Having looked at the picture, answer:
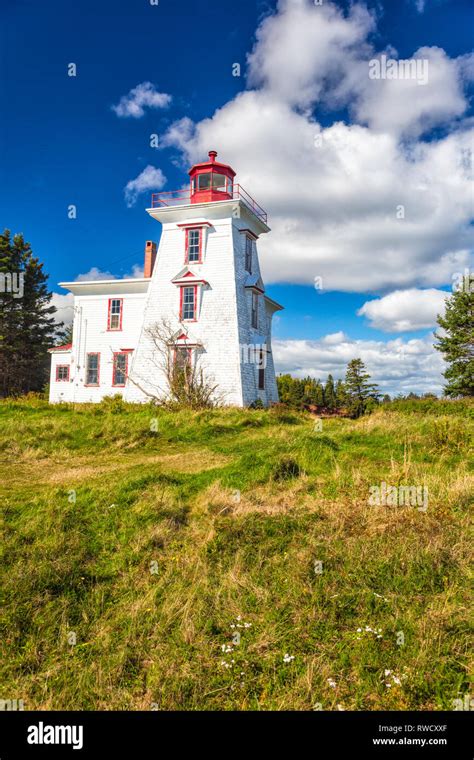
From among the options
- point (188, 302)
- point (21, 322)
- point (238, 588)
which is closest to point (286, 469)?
point (238, 588)

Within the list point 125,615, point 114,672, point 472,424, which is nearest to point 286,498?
point 125,615

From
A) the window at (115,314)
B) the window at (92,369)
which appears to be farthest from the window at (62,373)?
the window at (115,314)

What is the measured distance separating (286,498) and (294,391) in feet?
85.4

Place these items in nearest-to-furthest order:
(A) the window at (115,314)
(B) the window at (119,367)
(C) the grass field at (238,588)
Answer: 1. (C) the grass field at (238,588)
2. (B) the window at (119,367)
3. (A) the window at (115,314)

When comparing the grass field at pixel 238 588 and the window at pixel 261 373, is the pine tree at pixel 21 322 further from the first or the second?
the grass field at pixel 238 588

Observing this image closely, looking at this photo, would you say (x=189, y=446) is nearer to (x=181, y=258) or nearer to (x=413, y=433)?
(x=413, y=433)

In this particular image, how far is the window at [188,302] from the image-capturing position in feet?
81.3

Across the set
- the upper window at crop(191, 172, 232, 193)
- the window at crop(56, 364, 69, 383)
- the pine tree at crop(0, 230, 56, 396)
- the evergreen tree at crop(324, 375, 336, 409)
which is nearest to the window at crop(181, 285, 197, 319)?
the upper window at crop(191, 172, 232, 193)

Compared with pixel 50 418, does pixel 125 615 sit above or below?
below

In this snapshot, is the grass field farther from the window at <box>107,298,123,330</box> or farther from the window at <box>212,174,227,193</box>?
the window at <box>212,174,227,193</box>

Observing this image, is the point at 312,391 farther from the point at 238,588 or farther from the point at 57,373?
the point at 238,588

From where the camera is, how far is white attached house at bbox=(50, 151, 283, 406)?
24.1 m

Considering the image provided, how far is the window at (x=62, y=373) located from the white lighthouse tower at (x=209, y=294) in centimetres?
485
